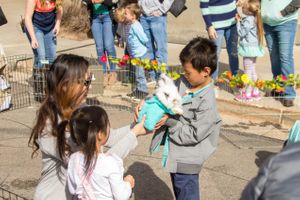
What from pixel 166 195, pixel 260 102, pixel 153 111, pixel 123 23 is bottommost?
pixel 166 195

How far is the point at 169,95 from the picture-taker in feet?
10.6

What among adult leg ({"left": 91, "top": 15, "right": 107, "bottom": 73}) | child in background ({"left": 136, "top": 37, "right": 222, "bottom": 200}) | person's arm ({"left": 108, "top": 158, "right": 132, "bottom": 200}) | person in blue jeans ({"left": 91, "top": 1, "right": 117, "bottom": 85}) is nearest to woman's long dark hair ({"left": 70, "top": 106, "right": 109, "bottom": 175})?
person's arm ({"left": 108, "top": 158, "right": 132, "bottom": 200})

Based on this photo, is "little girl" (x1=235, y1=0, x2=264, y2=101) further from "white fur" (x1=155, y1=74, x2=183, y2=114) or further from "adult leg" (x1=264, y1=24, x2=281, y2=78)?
"white fur" (x1=155, y1=74, x2=183, y2=114)

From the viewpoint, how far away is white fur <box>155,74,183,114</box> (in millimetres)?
3238

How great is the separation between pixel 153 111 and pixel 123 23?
168 inches

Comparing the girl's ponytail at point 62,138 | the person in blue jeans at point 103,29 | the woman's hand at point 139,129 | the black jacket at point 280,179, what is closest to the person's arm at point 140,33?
the person in blue jeans at point 103,29

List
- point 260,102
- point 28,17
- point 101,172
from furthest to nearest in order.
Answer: point 28,17
point 260,102
point 101,172

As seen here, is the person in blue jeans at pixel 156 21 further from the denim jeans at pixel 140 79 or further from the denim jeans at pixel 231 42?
the denim jeans at pixel 231 42

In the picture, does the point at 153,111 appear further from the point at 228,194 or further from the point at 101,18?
the point at 101,18

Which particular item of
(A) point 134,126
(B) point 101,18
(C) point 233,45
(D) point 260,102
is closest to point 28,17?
(B) point 101,18

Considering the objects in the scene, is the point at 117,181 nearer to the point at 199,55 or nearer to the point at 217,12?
the point at 199,55

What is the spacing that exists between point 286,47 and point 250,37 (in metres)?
0.46

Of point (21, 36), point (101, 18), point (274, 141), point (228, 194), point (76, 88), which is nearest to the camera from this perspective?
point (76, 88)

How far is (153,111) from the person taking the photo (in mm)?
3250
